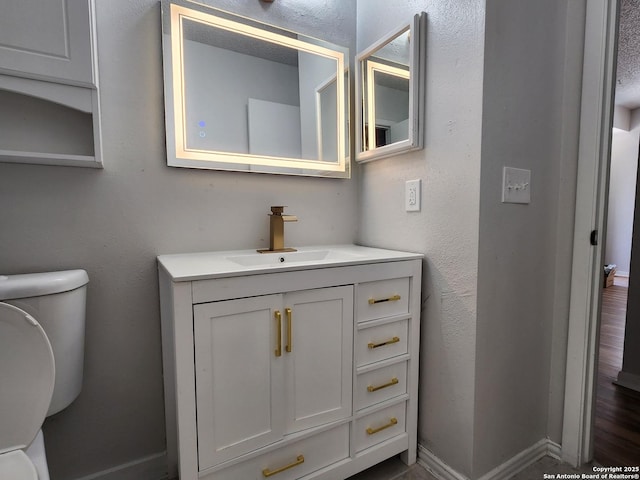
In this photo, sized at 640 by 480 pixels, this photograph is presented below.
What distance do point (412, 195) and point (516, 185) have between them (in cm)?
37

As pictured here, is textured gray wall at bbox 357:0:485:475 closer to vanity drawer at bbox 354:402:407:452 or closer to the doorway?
vanity drawer at bbox 354:402:407:452

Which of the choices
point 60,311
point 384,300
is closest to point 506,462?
point 384,300

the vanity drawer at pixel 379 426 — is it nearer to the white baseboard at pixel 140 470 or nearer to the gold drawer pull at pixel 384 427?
the gold drawer pull at pixel 384 427

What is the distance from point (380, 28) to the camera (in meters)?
1.48

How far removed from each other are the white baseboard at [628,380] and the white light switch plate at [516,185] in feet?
4.91

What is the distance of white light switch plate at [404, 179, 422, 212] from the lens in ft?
4.25

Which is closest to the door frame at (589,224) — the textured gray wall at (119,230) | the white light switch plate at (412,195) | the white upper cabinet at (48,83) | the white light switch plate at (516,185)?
the white light switch plate at (516,185)

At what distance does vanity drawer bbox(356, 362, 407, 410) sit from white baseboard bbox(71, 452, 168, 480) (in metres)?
0.82

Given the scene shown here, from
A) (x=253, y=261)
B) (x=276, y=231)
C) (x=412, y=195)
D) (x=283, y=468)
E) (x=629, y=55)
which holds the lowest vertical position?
(x=283, y=468)

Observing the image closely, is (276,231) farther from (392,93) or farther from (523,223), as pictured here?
(523,223)

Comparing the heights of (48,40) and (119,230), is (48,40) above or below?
above

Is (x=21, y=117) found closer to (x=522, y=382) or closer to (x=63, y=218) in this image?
(x=63, y=218)

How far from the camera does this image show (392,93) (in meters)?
1.40

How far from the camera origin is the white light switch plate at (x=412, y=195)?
4.25 feet
